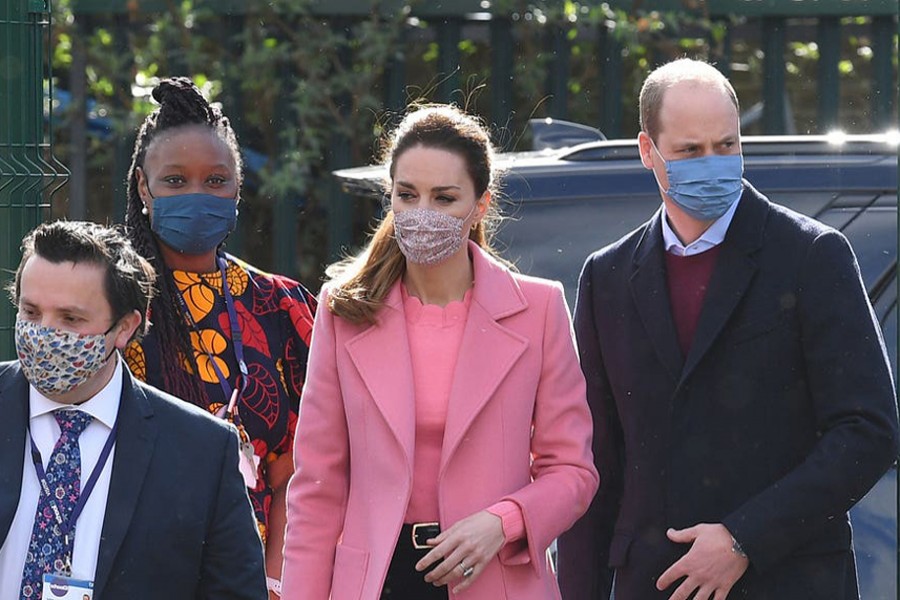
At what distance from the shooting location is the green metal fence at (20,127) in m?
4.63

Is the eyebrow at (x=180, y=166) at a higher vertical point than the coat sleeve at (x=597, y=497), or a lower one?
higher

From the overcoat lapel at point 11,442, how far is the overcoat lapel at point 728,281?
1511 millimetres

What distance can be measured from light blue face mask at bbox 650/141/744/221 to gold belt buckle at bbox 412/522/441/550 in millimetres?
969

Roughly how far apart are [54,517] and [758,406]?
1612 mm

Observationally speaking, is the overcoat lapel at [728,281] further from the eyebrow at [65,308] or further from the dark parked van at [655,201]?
the eyebrow at [65,308]

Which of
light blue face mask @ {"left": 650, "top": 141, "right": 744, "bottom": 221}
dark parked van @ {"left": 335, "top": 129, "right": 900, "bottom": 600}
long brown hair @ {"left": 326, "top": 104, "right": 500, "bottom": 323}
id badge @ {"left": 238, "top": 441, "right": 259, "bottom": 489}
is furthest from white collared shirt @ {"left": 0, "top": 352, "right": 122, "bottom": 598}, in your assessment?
dark parked van @ {"left": 335, "top": 129, "right": 900, "bottom": 600}

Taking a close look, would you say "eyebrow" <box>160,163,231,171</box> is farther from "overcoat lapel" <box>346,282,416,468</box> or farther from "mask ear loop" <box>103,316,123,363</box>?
"mask ear loop" <box>103,316,123,363</box>

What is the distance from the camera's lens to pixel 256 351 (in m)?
4.42

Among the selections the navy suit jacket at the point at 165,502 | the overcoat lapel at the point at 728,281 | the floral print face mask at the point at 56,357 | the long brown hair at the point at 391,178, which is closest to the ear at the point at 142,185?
the long brown hair at the point at 391,178

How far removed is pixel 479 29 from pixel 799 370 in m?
4.67

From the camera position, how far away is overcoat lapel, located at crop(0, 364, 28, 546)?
3.32 metres

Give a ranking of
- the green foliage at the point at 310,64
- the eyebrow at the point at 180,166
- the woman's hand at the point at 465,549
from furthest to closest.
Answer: the green foliage at the point at 310,64
the eyebrow at the point at 180,166
the woman's hand at the point at 465,549

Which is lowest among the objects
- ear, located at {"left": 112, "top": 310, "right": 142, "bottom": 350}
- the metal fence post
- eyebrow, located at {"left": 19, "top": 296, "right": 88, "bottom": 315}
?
ear, located at {"left": 112, "top": 310, "right": 142, "bottom": 350}

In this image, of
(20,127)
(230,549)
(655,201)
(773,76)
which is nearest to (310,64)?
(773,76)
